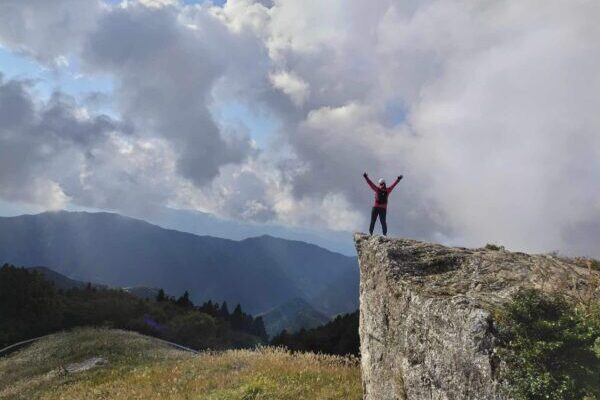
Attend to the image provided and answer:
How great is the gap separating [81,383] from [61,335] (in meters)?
24.2

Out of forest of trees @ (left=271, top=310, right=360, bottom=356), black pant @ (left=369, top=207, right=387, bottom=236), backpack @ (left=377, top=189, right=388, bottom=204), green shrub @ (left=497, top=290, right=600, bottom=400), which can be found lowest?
forest of trees @ (left=271, top=310, right=360, bottom=356)

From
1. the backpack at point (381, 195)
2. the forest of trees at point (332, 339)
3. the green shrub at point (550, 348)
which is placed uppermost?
the backpack at point (381, 195)

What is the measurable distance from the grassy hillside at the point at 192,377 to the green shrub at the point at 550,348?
642 centimetres

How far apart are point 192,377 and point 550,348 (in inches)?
551

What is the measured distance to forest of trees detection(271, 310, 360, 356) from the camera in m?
71.1

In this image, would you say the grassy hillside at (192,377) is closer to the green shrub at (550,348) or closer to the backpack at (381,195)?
the green shrub at (550,348)

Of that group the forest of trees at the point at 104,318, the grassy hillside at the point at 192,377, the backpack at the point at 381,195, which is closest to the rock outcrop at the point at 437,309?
the grassy hillside at the point at 192,377

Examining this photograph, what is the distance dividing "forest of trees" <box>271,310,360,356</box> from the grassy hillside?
4370 cm

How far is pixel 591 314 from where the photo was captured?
9797 mm

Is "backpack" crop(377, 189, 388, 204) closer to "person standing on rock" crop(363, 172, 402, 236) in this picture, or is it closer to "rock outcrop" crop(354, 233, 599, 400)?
"person standing on rock" crop(363, 172, 402, 236)

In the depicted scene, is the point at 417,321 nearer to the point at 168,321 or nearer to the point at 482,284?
the point at 482,284

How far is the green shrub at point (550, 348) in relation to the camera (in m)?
9.07

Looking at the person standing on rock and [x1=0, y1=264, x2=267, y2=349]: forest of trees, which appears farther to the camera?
[x1=0, y1=264, x2=267, y2=349]: forest of trees

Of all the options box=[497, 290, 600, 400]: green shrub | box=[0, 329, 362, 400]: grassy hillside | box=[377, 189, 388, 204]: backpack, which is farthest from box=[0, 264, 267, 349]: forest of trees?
box=[497, 290, 600, 400]: green shrub
